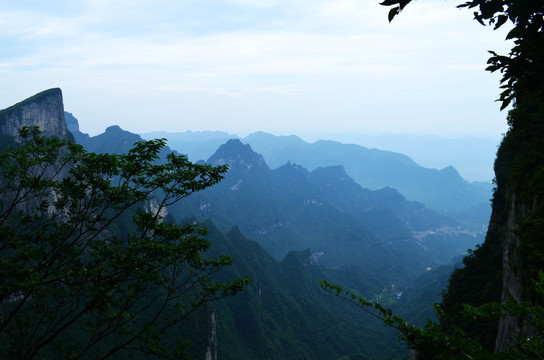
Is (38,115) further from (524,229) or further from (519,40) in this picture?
(519,40)

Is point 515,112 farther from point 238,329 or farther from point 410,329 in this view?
point 238,329

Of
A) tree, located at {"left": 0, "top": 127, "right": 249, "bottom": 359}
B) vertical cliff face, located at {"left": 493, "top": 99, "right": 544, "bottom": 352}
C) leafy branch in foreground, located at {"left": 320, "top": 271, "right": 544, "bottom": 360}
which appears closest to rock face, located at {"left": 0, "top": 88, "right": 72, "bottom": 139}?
tree, located at {"left": 0, "top": 127, "right": 249, "bottom": 359}

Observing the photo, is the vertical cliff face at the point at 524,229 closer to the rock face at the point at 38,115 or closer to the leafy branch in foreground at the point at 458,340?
the leafy branch in foreground at the point at 458,340

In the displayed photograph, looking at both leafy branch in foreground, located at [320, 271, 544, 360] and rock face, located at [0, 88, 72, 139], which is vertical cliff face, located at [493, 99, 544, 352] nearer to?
leafy branch in foreground, located at [320, 271, 544, 360]

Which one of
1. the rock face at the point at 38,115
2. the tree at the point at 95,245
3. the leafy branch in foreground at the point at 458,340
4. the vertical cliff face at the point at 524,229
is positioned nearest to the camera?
the leafy branch in foreground at the point at 458,340

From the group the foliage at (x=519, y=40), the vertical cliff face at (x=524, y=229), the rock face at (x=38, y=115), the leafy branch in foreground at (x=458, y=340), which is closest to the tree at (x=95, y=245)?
the leafy branch in foreground at (x=458, y=340)

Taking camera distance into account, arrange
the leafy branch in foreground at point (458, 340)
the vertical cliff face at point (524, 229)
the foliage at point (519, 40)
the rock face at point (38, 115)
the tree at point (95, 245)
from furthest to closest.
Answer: the rock face at point (38, 115) < the vertical cliff face at point (524, 229) < the tree at point (95, 245) < the leafy branch in foreground at point (458, 340) < the foliage at point (519, 40)

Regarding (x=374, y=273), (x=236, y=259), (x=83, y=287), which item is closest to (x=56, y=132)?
(x=236, y=259)
